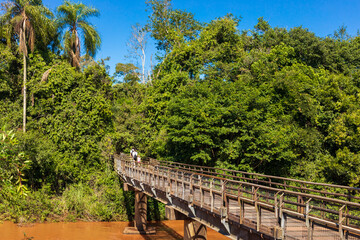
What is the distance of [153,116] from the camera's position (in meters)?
36.2

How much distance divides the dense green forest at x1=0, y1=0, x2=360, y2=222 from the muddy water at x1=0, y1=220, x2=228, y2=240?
105cm

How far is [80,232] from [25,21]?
58.0ft

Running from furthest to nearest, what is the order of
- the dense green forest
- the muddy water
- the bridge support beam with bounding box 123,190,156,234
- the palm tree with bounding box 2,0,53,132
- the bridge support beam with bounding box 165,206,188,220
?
the palm tree with bounding box 2,0,53,132 → the dense green forest → the bridge support beam with bounding box 123,190,156,234 → the muddy water → the bridge support beam with bounding box 165,206,188,220

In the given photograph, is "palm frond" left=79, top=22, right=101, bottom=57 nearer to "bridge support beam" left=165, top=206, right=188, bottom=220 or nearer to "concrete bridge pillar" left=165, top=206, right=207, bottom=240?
"bridge support beam" left=165, top=206, right=188, bottom=220

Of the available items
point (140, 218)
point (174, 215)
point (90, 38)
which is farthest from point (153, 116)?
point (174, 215)

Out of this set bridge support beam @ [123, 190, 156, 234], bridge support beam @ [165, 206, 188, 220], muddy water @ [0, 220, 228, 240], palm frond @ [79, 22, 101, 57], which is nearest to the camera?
bridge support beam @ [165, 206, 188, 220]

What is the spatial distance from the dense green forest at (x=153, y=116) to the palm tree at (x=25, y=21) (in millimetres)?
90

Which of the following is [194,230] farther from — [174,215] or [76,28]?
[76,28]

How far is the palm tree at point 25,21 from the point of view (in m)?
28.5

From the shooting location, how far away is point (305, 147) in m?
29.1

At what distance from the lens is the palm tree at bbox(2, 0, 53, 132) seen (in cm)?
2855

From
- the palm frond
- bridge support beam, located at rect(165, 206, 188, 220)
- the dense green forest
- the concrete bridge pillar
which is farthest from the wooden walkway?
the palm frond

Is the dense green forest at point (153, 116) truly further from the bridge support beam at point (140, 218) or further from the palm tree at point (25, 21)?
the bridge support beam at point (140, 218)

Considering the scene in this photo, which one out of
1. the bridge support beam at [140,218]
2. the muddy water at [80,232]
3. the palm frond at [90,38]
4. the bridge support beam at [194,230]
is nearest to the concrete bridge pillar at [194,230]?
→ the bridge support beam at [194,230]
